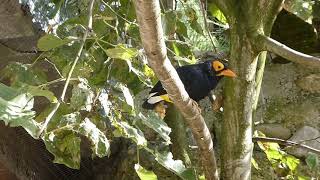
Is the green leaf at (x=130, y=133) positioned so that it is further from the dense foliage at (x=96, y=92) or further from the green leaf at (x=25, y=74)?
the green leaf at (x=25, y=74)

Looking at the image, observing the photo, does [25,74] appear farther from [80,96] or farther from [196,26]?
[196,26]

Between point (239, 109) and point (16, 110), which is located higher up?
point (16, 110)

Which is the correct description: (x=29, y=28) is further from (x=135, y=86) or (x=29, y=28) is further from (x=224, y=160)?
(x=224, y=160)

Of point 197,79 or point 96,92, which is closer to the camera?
point 96,92

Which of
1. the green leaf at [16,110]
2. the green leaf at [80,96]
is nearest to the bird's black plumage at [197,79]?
the green leaf at [80,96]

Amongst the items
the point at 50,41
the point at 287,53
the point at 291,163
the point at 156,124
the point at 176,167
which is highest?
the point at 50,41

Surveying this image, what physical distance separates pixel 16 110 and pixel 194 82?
0.79m

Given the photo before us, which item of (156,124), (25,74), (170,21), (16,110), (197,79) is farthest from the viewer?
(197,79)

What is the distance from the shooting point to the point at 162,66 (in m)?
0.81

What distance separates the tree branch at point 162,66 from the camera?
68cm

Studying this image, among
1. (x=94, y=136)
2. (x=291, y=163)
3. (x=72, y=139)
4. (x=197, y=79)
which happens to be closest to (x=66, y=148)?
(x=72, y=139)

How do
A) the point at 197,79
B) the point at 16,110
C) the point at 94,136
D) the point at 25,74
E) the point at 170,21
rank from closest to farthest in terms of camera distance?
1. the point at 16,110
2. the point at 94,136
3. the point at 25,74
4. the point at 170,21
5. the point at 197,79

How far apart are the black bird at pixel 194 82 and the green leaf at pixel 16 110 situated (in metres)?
0.61

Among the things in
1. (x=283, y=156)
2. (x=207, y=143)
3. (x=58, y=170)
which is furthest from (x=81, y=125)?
(x=58, y=170)
